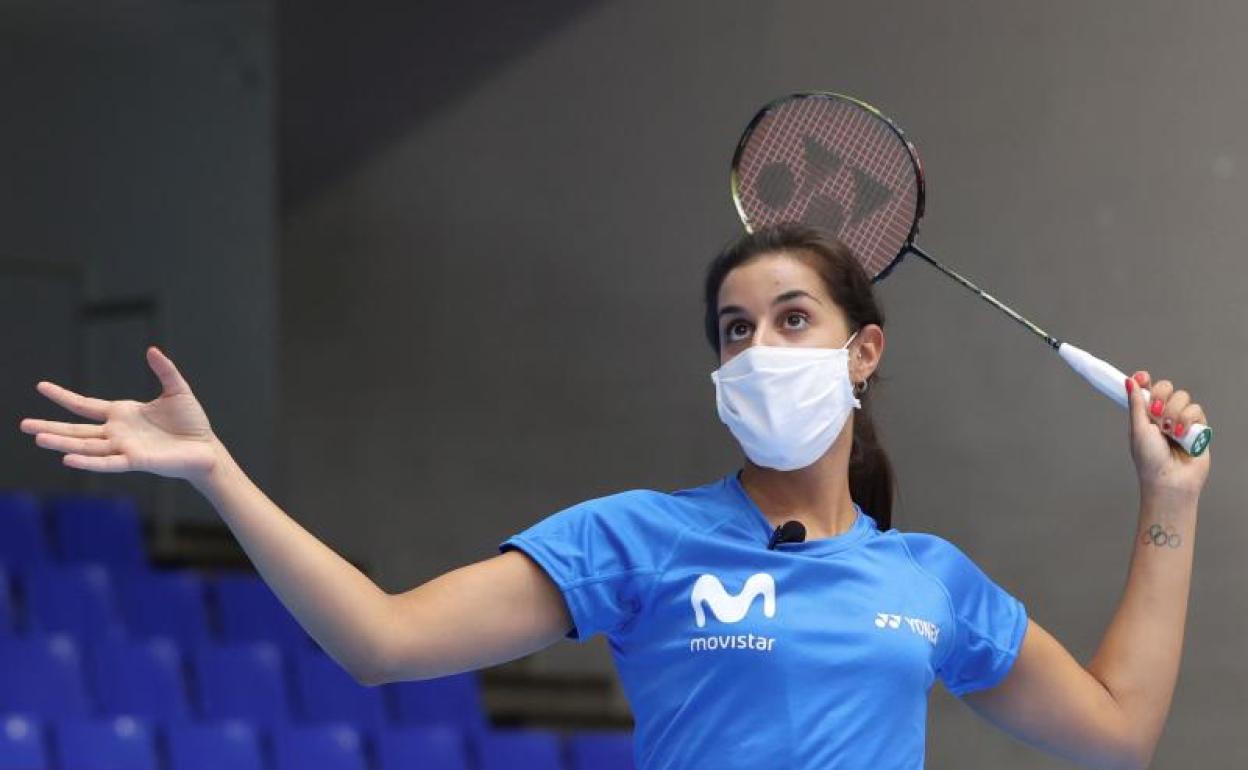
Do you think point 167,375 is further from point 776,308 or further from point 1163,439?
point 1163,439

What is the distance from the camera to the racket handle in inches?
85.1

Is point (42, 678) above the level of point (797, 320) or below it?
above

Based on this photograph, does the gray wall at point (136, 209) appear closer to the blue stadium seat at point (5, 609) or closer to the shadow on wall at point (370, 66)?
the shadow on wall at point (370, 66)

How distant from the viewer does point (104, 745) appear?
479 centimetres

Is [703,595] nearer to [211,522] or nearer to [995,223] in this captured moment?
[995,223]

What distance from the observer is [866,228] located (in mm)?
2551

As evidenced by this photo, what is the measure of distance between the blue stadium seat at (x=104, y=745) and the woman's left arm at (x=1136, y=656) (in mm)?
3140

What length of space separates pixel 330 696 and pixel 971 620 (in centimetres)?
412

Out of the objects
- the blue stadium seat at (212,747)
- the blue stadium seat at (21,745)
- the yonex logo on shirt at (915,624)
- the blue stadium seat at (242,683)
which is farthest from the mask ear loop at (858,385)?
the blue stadium seat at (242,683)

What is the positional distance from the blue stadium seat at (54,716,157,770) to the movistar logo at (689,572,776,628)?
3.24m

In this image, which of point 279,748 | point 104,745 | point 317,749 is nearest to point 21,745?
point 104,745

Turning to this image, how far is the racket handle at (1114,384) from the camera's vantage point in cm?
216

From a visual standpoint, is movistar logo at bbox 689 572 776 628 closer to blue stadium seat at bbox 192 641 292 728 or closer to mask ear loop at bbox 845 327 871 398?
mask ear loop at bbox 845 327 871 398

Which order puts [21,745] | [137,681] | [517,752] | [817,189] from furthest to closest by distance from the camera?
[517,752] < [137,681] < [21,745] < [817,189]
